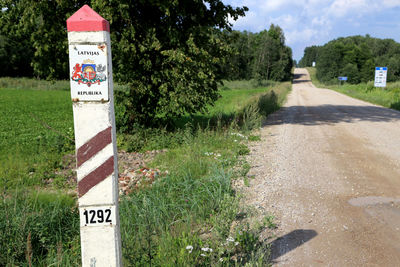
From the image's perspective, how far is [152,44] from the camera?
29.7 ft

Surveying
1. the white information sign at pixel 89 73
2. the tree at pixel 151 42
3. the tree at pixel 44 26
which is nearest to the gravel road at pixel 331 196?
the white information sign at pixel 89 73

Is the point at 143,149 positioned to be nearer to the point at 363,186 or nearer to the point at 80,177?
the point at 363,186

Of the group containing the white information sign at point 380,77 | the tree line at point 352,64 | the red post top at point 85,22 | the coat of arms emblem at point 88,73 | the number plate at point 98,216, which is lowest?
the number plate at point 98,216

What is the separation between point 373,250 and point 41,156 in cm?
860

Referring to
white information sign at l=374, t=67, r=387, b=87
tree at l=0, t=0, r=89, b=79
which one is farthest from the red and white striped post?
white information sign at l=374, t=67, r=387, b=87

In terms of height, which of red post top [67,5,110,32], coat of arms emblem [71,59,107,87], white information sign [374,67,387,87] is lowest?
coat of arms emblem [71,59,107,87]

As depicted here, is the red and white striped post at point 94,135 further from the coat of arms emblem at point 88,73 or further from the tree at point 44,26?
the tree at point 44,26

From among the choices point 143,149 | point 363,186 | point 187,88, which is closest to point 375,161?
point 363,186

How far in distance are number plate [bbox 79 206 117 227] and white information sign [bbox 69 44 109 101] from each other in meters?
0.90

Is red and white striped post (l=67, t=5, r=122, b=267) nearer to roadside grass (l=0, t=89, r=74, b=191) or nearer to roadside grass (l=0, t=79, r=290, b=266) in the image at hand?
roadside grass (l=0, t=79, r=290, b=266)

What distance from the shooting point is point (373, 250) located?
3617mm

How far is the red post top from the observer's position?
2.41m

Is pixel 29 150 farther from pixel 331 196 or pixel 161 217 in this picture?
pixel 331 196

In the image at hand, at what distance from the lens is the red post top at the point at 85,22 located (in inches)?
94.8
